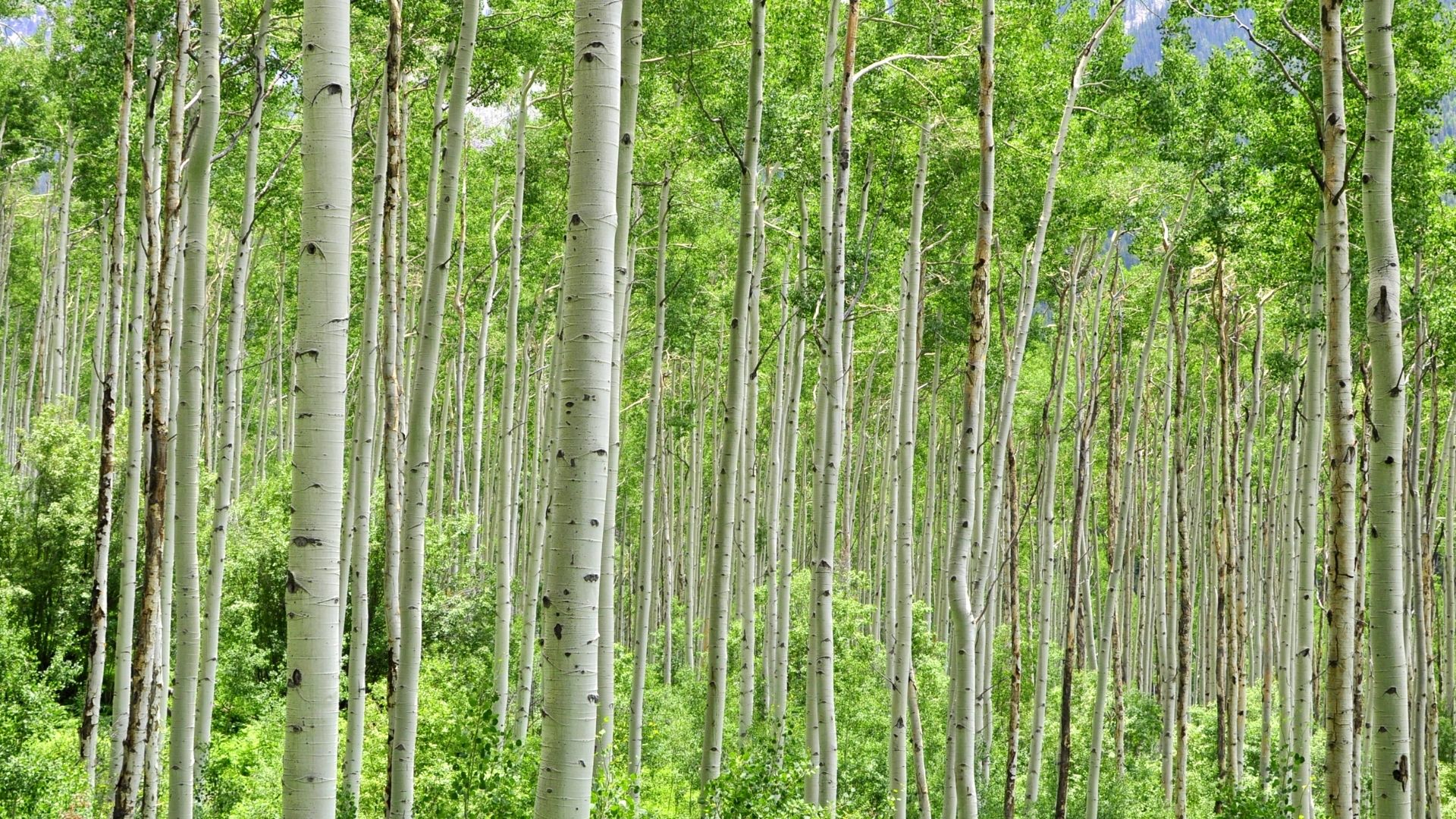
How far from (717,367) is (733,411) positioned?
Answer: 47.3 ft

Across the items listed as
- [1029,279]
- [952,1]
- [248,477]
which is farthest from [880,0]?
[248,477]

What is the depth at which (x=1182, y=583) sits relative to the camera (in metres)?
14.5

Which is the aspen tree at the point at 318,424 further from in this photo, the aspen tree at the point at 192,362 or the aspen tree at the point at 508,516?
the aspen tree at the point at 508,516

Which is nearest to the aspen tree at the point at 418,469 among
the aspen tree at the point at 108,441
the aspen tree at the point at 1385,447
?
the aspen tree at the point at 108,441

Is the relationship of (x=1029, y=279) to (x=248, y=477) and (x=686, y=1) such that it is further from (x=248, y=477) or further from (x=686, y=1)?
(x=248, y=477)

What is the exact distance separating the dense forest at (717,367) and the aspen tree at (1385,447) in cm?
2

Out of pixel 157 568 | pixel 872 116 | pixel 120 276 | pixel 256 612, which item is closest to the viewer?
pixel 157 568

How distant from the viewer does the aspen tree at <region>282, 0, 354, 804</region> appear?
3.48 m

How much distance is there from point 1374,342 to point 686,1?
7866mm

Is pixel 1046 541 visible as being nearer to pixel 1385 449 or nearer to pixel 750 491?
pixel 750 491

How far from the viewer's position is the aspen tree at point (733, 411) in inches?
292

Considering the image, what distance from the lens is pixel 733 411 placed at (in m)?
7.78

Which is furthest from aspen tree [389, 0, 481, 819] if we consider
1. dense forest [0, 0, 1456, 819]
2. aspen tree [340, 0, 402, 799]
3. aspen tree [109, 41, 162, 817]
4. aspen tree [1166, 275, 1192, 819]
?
aspen tree [1166, 275, 1192, 819]

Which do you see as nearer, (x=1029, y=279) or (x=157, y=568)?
(x=157, y=568)
